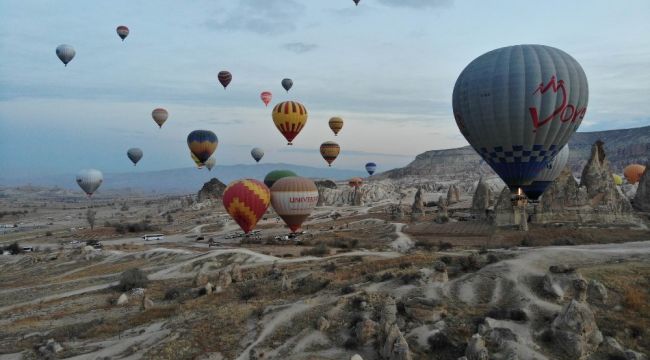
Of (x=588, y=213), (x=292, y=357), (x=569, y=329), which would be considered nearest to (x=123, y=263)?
(x=292, y=357)

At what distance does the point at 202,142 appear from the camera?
86.4m

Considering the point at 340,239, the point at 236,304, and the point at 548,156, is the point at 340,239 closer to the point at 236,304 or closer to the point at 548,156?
the point at 548,156

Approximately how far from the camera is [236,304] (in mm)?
26172

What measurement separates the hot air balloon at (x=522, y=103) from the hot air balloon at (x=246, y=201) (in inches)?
1102

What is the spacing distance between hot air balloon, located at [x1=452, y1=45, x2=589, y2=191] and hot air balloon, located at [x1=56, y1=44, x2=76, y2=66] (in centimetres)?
7933

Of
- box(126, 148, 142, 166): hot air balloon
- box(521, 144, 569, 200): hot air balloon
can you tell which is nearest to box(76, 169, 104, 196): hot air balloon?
box(126, 148, 142, 166): hot air balloon

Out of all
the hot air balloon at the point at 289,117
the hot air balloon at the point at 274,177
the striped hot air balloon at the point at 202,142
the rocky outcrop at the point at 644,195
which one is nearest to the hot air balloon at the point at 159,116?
the striped hot air balloon at the point at 202,142

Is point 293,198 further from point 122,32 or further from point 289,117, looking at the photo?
point 122,32

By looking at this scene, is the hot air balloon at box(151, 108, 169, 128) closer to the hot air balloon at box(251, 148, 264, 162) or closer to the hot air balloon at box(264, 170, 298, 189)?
the hot air balloon at box(264, 170, 298, 189)

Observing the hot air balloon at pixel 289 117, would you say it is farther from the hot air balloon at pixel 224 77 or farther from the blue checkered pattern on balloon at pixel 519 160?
the blue checkered pattern on balloon at pixel 519 160

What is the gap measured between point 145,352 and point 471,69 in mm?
28896

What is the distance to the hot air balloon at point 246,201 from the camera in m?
54.4

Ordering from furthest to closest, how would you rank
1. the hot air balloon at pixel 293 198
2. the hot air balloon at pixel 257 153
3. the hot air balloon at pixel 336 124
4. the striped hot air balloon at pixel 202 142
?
the hot air balloon at pixel 257 153
the hot air balloon at pixel 336 124
the striped hot air balloon at pixel 202 142
the hot air balloon at pixel 293 198

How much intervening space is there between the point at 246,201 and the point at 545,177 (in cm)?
3293
